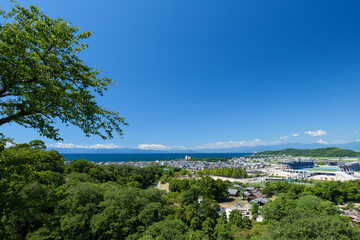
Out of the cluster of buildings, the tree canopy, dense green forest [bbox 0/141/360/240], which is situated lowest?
the cluster of buildings

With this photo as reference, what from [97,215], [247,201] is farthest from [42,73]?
[247,201]

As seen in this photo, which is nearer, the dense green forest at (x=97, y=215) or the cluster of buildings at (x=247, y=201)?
the dense green forest at (x=97, y=215)

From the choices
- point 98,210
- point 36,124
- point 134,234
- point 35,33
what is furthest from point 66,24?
point 98,210

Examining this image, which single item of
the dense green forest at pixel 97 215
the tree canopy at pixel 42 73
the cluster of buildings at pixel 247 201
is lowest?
the cluster of buildings at pixel 247 201

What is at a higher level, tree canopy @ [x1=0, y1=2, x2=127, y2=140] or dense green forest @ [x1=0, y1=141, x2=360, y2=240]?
tree canopy @ [x1=0, y1=2, x2=127, y2=140]

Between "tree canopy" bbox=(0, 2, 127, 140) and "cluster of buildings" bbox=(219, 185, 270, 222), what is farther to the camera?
"cluster of buildings" bbox=(219, 185, 270, 222)

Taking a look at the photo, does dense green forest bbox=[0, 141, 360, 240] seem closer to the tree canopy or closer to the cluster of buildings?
the tree canopy

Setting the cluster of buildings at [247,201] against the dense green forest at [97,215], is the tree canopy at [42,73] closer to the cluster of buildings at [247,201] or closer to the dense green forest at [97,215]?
the dense green forest at [97,215]

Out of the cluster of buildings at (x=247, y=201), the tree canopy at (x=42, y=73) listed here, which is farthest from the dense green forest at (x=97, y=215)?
the cluster of buildings at (x=247, y=201)

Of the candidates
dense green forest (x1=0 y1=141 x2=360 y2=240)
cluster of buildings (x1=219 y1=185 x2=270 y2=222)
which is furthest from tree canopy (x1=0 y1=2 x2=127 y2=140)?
cluster of buildings (x1=219 y1=185 x2=270 y2=222)

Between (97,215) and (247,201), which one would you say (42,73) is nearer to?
(97,215)

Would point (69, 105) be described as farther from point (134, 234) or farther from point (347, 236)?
point (347, 236)
